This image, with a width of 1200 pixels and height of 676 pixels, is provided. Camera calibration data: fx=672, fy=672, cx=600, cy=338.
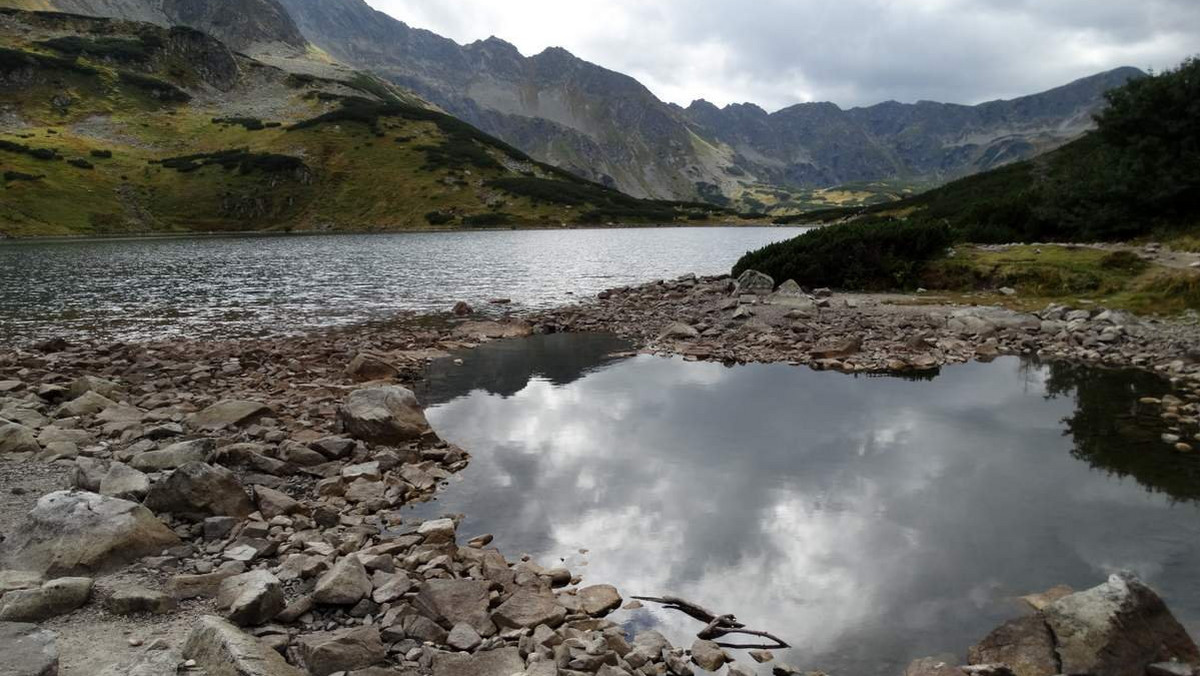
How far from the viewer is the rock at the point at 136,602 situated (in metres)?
7.76

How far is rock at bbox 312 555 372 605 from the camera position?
824 cm

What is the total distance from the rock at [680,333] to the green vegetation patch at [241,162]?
167 m

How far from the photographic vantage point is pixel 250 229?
15500 centimetres

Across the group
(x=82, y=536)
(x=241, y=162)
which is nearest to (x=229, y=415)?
(x=82, y=536)

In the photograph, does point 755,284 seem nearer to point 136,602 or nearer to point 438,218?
point 136,602

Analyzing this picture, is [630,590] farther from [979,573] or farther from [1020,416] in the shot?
[1020,416]

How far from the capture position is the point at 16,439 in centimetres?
1362

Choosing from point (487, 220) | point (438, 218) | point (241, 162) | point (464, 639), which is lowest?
point (464, 639)

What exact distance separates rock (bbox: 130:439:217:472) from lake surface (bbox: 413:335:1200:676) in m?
4.51

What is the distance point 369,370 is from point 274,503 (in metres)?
11.9

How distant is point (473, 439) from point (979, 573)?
431 inches

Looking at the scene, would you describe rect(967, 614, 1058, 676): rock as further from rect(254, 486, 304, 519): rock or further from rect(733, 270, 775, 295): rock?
rect(733, 270, 775, 295): rock

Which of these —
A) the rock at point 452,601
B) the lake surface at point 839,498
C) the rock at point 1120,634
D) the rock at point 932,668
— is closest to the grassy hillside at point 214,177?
the lake surface at point 839,498

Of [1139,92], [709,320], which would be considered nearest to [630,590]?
[709,320]
